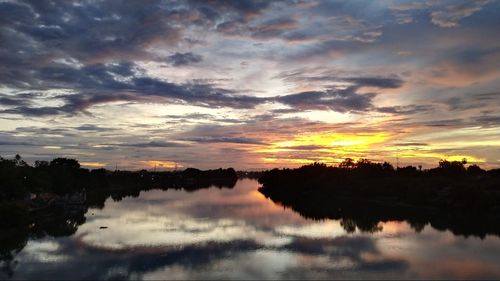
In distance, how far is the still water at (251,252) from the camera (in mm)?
30438

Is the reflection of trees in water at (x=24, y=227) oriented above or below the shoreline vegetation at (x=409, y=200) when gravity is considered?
below

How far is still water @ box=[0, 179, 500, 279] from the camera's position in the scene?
3044 centimetres

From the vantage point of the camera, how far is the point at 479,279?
29297mm

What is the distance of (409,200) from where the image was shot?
83812 mm

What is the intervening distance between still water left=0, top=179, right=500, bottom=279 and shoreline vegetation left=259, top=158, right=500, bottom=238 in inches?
194

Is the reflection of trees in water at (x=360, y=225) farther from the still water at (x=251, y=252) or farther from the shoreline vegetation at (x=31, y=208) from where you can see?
the shoreline vegetation at (x=31, y=208)

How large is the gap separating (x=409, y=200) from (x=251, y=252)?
54.8m

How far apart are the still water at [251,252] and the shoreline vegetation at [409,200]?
4932 millimetres

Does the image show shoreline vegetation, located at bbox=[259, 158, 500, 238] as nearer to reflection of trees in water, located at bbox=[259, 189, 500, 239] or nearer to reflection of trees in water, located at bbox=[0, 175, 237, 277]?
reflection of trees in water, located at bbox=[259, 189, 500, 239]

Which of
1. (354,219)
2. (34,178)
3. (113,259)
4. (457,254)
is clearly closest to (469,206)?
(354,219)

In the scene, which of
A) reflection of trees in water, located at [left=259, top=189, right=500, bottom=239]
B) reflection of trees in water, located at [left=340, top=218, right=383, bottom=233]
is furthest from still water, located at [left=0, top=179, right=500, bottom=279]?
reflection of trees in water, located at [left=259, top=189, right=500, bottom=239]

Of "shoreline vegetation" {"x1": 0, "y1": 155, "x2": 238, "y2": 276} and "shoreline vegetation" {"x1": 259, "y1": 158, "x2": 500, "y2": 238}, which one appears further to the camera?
"shoreline vegetation" {"x1": 259, "y1": 158, "x2": 500, "y2": 238}

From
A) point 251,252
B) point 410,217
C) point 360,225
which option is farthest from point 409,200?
point 251,252

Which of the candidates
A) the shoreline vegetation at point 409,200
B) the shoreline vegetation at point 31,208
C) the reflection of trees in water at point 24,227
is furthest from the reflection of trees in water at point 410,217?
the shoreline vegetation at point 31,208
